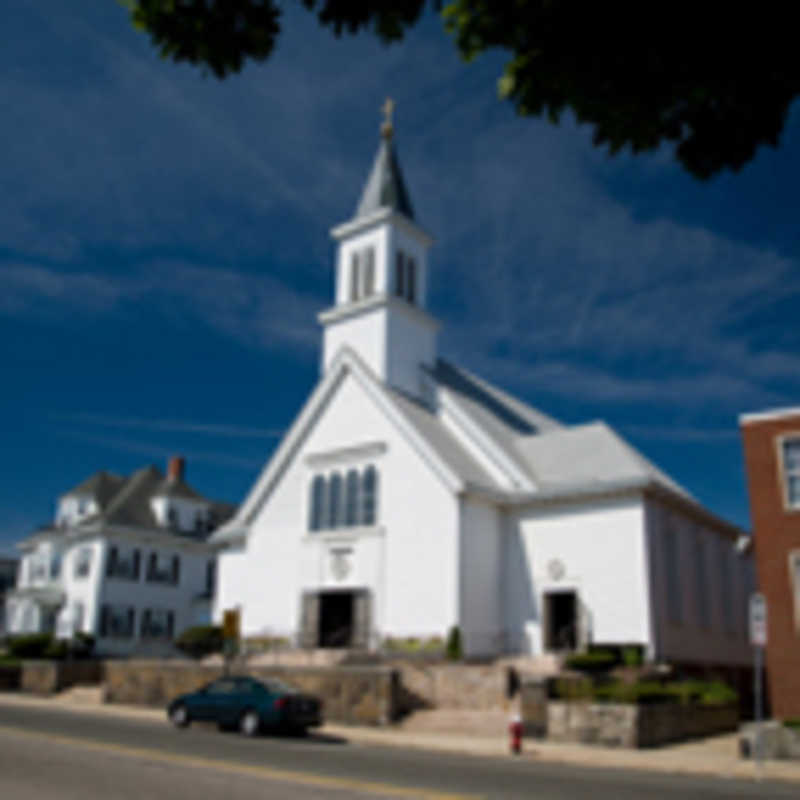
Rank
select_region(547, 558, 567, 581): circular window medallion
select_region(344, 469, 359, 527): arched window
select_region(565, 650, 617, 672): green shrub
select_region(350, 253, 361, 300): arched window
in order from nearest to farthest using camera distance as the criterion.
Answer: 1. select_region(565, 650, 617, 672): green shrub
2. select_region(547, 558, 567, 581): circular window medallion
3. select_region(344, 469, 359, 527): arched window
4. select_region(350, 253, 361, 300): arched window

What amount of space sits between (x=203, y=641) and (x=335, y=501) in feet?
25.8

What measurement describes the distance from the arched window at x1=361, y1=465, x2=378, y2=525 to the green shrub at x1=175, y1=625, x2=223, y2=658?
8040 mm

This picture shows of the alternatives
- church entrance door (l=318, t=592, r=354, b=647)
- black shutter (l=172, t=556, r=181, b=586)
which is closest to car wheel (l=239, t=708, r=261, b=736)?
church entrance door (l=318, t=592, r=354, b=647)

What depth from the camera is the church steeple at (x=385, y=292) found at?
35531 millimetres

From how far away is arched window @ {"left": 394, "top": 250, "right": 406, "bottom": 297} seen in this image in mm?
37375

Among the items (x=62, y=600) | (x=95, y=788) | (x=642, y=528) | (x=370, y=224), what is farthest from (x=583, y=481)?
(x=62, y=600)

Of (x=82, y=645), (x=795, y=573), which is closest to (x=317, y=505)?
(x=82, y=645)

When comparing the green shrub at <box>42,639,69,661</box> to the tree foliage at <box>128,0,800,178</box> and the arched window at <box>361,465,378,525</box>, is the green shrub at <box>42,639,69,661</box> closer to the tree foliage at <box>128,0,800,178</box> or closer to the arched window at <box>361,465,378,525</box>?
the arched window at <box>361,465,378,525</box>

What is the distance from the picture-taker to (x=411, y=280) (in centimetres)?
3822

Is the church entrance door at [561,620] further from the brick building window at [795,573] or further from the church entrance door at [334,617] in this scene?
the brick building window at [795,573]

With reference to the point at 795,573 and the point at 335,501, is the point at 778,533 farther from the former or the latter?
the point at 335,501

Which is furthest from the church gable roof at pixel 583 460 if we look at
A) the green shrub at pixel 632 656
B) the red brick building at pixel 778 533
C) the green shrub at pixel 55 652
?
the green shrub at pixel 55 652

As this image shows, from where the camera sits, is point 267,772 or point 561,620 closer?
point 267,772

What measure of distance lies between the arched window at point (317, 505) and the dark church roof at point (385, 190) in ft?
42.7
